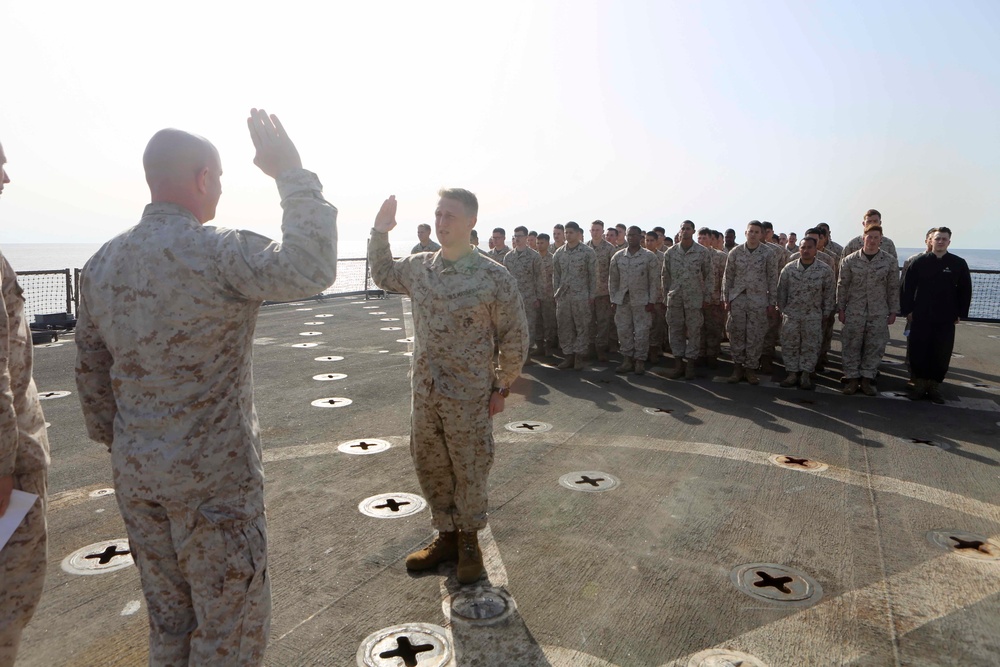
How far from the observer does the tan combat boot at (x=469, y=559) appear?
3068 mm

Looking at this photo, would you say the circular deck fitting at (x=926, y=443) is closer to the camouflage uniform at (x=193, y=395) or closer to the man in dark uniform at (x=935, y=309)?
the man in dark uniform at (x=935, y=309)

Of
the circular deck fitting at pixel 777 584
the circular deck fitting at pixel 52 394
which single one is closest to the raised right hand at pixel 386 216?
the circular deck fitting at pixel 777 584

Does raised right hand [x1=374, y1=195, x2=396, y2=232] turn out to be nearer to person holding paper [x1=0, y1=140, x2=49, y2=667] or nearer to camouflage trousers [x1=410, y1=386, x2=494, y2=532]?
camouflage trousers [x1=410, y1=386, x2=494, y2=532]

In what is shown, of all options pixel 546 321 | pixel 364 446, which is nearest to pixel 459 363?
pixel 364 446

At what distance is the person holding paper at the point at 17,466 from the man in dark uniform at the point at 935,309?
8.00 meters

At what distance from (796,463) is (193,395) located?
14.8 ft

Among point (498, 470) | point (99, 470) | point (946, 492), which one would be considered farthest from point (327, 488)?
point (946, 492)

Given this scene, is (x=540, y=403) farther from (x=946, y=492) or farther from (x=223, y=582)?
(x=223, y=582)

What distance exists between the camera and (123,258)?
170 centimetres

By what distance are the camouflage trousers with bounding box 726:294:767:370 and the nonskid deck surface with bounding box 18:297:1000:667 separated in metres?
1.40

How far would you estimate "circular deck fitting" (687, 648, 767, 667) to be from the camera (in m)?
2.46

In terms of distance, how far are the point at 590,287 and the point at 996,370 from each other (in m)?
5.86

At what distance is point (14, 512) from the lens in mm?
1829

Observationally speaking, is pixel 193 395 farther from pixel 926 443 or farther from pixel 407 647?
pixel 926 443
